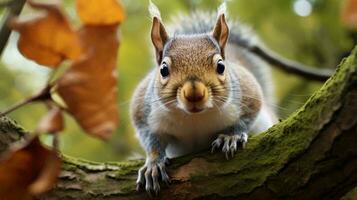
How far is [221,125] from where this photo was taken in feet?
9.58

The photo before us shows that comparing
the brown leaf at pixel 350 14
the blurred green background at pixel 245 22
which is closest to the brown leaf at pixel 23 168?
the brown leaf at pixel 350 14

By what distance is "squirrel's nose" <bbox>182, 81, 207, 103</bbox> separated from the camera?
91.2 inches

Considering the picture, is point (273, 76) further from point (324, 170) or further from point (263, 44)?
point (324, 170)

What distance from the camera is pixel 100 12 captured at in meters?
0.94

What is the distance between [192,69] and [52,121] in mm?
1647

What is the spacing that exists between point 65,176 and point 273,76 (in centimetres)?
268

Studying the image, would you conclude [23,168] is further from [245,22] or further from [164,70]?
[245,22]

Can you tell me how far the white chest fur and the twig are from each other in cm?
165

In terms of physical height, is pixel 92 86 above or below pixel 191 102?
below

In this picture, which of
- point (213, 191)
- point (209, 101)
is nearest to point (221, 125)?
point (209, 101)

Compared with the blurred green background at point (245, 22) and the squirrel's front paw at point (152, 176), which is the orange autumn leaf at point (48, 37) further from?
the blurred green background at point (245, 22)

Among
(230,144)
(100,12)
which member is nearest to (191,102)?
(230,144)

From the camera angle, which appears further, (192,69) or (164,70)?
(164,70)

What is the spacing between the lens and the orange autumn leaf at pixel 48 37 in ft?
3.01
